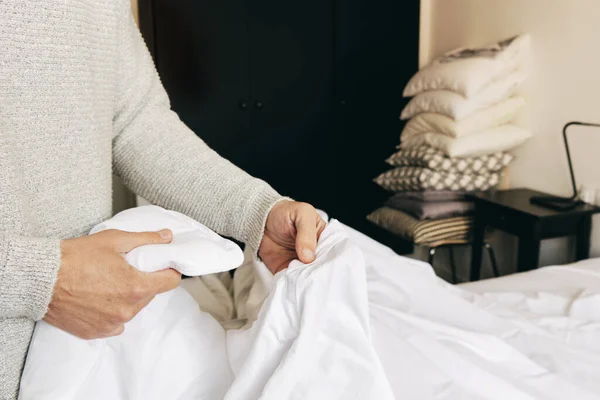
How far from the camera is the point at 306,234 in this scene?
2.92ft

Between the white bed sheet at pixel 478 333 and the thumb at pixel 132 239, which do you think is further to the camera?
the white bed sheet at pixel 478 333

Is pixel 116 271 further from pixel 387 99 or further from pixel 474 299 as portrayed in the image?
pixel 387 99

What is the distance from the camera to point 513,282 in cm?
163

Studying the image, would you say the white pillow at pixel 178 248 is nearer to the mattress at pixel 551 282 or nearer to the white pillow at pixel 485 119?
the mattress at pixel 551 282

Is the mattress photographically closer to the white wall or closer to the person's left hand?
the white wall

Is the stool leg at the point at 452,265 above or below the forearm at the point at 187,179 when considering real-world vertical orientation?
below

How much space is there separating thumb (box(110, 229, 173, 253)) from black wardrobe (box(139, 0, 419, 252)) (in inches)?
85.9

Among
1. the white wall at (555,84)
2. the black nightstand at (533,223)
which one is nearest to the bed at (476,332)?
the black nightstand at (533,223)

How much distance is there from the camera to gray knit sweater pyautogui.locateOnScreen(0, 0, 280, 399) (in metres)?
0.69

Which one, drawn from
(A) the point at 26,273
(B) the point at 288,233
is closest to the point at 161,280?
(A) the point at 26,273

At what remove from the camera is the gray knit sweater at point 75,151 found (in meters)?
0.69

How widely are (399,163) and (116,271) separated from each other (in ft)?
7.68

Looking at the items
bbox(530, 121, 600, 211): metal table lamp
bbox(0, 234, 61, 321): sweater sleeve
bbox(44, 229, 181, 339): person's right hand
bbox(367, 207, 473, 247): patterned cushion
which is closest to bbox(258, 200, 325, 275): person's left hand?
bbox(44, 229, 181, 339): person's right hand

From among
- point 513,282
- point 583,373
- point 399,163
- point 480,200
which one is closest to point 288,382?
point 583,373
